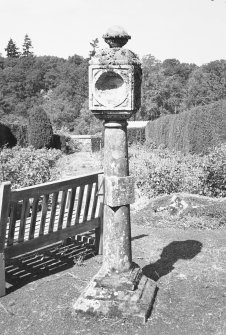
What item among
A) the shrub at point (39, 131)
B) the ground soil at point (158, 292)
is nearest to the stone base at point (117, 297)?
the ground soil at point (158, 292)

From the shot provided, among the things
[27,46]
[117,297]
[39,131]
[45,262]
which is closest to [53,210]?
[45,262]

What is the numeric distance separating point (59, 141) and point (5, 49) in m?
115

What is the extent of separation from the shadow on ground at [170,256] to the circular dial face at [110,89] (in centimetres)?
215

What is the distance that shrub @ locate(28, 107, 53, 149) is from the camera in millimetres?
23406

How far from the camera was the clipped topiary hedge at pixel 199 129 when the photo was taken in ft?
48.2

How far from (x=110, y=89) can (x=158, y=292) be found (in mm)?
2147

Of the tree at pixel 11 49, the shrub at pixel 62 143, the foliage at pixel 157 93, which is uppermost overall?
the tree at pixel 11 49

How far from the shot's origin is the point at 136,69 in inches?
136

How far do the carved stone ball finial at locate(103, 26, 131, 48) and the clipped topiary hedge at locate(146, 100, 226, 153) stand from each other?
8.40 meters

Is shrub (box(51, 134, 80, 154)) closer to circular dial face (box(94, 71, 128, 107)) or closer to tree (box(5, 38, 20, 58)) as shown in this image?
circular dial face (box(94, 71, 128, 107))

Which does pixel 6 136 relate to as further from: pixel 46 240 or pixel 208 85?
pixel 208 85

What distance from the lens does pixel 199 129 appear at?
16188 millimetres

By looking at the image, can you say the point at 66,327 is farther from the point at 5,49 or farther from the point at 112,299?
the point at 5,49

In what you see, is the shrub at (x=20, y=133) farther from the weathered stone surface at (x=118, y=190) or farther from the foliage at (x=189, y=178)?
the weathered stone surface at (x=118, y=190)
